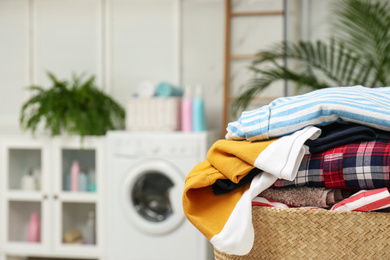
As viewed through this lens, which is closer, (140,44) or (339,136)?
(339,136)

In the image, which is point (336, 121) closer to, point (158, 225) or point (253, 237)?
point (253, 237)

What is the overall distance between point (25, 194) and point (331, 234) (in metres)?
2.52

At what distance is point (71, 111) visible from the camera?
2686mm

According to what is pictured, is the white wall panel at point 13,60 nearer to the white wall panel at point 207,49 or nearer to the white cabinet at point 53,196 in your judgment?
the white cabinet at point 53,196

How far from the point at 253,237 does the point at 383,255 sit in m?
0.19

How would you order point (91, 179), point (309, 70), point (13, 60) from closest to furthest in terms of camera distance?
point (309, 70) < point (91, 179) < point (13, 60)

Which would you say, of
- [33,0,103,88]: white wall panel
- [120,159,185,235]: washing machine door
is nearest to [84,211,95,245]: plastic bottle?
[120,159,185,235]: washing machine door

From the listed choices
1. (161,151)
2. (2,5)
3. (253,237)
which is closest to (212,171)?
(253,237)

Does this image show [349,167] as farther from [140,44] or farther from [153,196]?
[140,44]

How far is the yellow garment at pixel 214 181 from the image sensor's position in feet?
2.34

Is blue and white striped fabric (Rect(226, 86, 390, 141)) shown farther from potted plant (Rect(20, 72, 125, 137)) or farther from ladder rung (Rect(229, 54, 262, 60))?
ladder rung (Rect(229, 54, 262, 60))

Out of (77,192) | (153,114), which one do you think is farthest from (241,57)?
(77,192)

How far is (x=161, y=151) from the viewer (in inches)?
100

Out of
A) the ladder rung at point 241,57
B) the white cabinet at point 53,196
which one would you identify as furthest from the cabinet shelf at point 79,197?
the ladder rung at point 241,57
